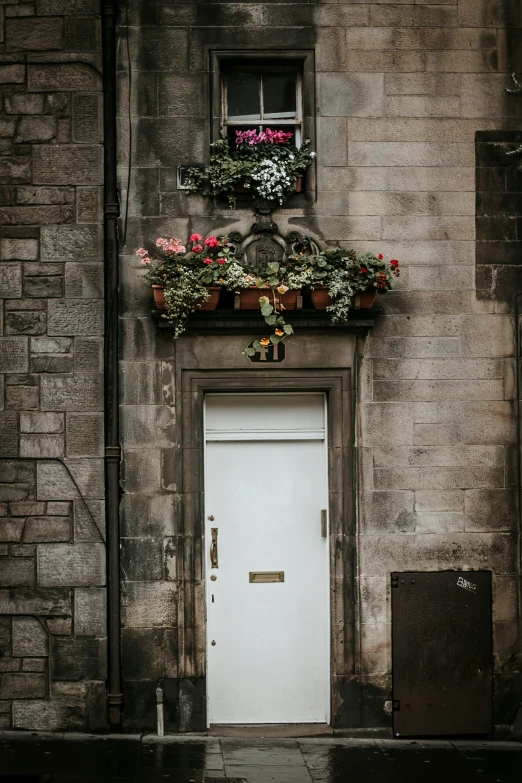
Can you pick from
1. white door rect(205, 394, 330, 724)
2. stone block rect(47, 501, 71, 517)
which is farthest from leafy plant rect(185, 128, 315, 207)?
stone block rect(47, 501, 71, 517)

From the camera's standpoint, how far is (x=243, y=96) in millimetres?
8305

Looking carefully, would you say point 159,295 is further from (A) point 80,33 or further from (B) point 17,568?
(B) point 17,568

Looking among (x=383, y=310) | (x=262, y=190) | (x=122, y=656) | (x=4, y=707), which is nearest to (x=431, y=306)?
(x=383, y=310)

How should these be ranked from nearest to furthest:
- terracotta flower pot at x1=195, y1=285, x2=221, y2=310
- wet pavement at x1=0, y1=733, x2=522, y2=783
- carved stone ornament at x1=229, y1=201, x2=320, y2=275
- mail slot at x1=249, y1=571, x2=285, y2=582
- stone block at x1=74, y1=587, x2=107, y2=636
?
wet pavement at x1=0, y1=733, x2=522, y2=783, terracotta flower pot at x1=195, y1=285, x2=221, y2=310, stone block at x1=74, y1=587, x2=107, y2=636, carved stone ornament at x1=229, y1=201, x2=320, y2=275, mail slot at x1=249, y1=571, x2=285, y2=582

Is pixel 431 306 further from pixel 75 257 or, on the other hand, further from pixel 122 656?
pixel 122 656

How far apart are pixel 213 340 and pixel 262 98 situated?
218 centimetres

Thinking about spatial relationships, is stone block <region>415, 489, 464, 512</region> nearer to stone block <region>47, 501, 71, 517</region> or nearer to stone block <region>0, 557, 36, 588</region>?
stone block <region>47, 501, 71, 517</region>

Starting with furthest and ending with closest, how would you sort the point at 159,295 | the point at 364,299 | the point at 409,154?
the point at 409,154, the point at 364,299, the point at 159,295

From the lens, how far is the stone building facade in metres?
8.02

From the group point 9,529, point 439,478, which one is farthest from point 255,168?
point 9,529

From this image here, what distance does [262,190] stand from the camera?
8.05 m

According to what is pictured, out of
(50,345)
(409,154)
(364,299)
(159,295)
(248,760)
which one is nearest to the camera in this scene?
(248,760)

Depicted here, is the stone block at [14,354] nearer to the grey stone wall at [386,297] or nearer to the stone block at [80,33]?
the grey stone wall at [386,297]

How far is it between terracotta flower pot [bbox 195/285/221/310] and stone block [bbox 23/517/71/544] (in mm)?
2121
